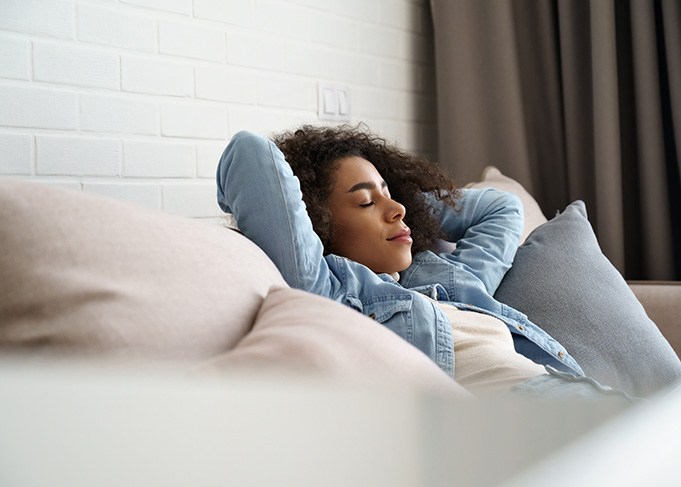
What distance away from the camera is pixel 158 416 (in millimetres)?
133

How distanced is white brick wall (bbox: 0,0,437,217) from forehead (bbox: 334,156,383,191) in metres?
0.50

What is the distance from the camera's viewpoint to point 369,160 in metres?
1.73

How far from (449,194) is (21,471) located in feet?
5.62

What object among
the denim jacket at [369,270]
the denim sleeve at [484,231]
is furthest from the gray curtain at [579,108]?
the denim jacket at [369,270]

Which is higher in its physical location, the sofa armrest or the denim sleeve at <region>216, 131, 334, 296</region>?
the denim sleeve at <region>216, 131, 334, 296</region>

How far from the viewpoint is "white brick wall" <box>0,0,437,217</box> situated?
64.6 inches

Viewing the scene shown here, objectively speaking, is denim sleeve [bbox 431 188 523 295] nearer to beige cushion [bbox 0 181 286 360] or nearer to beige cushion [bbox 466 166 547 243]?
beige cushion [bbox 466 166 547 243]

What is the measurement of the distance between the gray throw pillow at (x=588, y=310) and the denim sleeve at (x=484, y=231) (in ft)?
0.15

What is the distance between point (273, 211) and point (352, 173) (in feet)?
1.32

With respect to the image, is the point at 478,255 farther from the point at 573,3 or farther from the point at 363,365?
the point at 573,3

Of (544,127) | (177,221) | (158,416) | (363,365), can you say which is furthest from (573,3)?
(158,416)

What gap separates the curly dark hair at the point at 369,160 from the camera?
156 cm

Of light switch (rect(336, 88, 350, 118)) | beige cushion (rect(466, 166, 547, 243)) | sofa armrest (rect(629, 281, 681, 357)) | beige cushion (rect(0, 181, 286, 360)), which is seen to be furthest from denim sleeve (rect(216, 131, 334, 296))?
light switch (rect(336, 88, 350, 118))

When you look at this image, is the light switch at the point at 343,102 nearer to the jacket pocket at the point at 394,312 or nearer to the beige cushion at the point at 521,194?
the beige cushion at the point at 521,194
